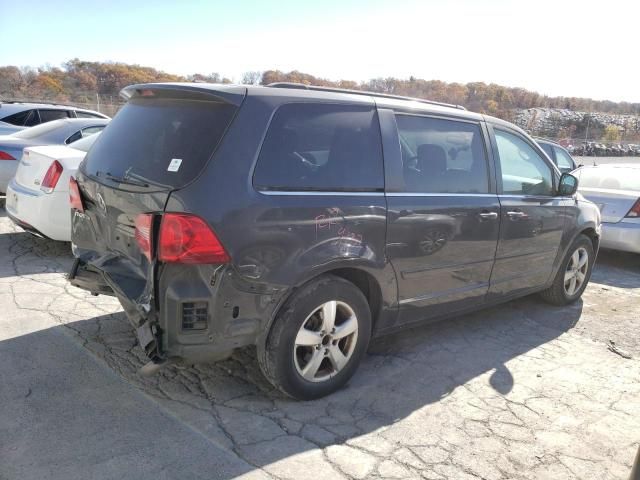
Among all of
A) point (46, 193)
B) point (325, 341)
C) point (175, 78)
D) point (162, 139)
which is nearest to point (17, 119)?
point (46, 193)

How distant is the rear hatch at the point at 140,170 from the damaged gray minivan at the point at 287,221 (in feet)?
0.04

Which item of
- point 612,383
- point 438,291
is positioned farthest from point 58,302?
point 612,383

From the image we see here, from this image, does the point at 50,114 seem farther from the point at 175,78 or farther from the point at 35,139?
the point at 175,78

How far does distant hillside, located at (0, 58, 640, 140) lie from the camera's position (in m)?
33.7

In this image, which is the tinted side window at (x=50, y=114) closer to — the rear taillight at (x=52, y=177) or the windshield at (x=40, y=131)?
the windshield at (x=40, y=131)

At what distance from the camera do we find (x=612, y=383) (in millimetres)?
3898

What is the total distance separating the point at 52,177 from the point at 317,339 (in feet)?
12.2

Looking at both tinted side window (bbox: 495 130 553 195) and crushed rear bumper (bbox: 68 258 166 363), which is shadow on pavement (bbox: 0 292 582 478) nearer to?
crushed rear bumper (bbox: 68 258 166 363)

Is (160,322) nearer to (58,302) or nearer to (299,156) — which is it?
(299,156)

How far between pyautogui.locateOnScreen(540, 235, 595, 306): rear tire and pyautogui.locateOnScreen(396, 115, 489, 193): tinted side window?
1680 mm

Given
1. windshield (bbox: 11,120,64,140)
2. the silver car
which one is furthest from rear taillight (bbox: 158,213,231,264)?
the silver car

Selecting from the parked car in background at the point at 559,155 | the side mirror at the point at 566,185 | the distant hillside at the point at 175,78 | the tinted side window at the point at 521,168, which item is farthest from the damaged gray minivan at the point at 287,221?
the distant hillside at the point at 175,78

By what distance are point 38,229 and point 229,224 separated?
3767 mm

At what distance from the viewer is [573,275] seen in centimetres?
548
